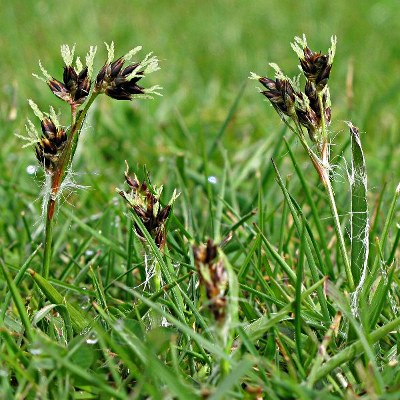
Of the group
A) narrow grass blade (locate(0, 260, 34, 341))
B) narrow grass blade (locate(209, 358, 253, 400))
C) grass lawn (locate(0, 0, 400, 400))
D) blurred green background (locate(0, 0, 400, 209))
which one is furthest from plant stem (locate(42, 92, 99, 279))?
blurred green background (locate(0, 0, 400, 209))

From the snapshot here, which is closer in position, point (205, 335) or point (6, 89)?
point (205, 335)

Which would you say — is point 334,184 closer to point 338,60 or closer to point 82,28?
point 338,60

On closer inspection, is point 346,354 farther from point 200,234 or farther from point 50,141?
point 200,234

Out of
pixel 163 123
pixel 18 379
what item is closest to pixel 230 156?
pixel 163 123

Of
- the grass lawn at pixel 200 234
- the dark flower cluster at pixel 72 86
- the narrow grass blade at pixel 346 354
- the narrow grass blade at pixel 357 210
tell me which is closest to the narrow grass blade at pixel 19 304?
the grass lawn at pixel 200 234

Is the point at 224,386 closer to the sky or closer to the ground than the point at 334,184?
closer to the ground

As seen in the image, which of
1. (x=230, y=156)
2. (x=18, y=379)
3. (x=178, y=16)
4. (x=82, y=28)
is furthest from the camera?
(x=178, y=16)
